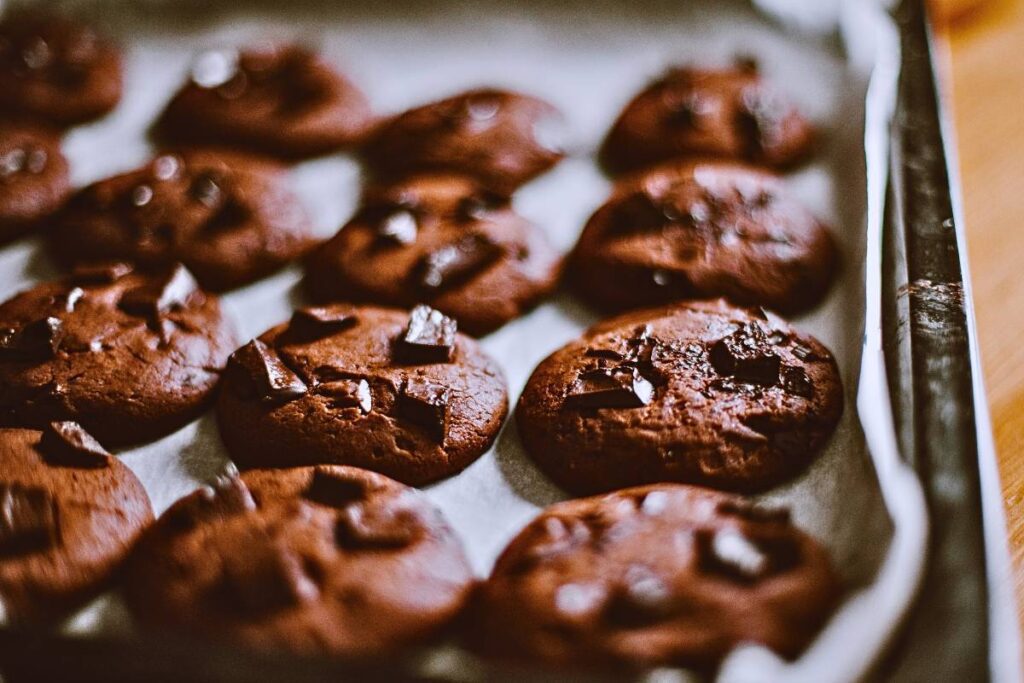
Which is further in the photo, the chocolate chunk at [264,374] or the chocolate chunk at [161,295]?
the chocolate chunk at [161,295]

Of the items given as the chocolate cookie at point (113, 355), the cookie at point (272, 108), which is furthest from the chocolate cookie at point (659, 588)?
the cookie at point (272, 108)

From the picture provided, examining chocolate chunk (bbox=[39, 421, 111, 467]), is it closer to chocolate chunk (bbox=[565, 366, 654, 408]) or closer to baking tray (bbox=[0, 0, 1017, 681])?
baking tray (bbox=[0, 0, 1017, 681])

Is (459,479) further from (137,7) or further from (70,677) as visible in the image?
(137,7)

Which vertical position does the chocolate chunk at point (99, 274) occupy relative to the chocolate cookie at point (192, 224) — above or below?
below

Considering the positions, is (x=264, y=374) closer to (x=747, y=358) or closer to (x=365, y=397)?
(x=365, y=397)

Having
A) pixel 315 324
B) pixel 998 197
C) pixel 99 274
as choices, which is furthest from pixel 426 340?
pixel 998 197

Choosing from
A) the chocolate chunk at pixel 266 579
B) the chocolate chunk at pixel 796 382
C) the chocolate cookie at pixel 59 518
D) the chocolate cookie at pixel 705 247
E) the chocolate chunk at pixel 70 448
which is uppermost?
the chocolate cookie at pixel 705 247

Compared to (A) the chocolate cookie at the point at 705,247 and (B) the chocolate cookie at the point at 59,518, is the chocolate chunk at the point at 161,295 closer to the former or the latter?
(B) the chocolate cookie at the point at 59,518
